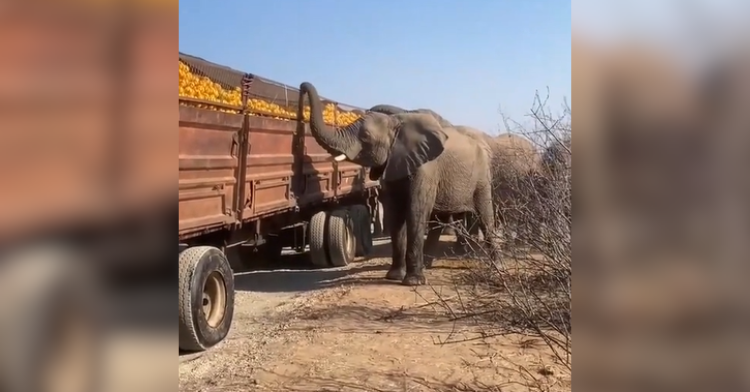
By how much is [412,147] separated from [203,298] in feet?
11.8

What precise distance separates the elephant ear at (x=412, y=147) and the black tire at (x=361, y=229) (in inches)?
47.7

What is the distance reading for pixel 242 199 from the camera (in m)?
5.55

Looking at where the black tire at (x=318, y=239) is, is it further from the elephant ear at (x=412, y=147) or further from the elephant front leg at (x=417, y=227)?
the elephant front leg at (x=417, y=227)

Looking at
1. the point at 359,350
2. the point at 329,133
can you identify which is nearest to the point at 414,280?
the point at 329,133

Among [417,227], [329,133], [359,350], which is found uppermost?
[329,133]

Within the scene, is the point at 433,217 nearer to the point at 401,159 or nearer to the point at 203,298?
the point at 401,159

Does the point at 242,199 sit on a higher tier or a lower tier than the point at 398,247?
higher

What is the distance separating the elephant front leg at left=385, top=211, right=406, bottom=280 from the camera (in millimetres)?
7305

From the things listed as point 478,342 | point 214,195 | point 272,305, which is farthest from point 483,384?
point 272,305
